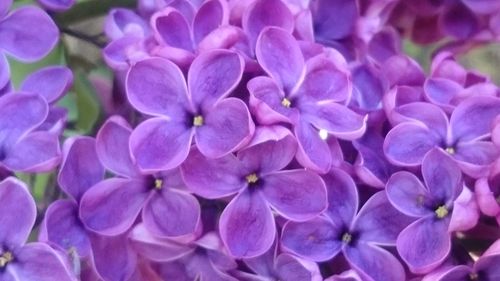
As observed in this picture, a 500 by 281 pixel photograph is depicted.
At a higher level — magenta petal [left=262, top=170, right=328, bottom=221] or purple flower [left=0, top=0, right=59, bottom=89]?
purple flower [left=0, top=0, right=59, bottom=89]

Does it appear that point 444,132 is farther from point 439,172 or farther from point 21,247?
point 21,247

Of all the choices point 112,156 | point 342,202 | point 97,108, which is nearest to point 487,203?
point 342,202

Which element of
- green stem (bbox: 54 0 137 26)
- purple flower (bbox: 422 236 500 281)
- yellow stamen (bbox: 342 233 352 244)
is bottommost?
green stem (bbox: 54 0 137 26)

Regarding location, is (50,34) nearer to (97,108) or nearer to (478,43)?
(97,108)

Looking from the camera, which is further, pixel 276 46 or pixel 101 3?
pixel 101 3

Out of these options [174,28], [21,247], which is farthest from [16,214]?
[174,28]

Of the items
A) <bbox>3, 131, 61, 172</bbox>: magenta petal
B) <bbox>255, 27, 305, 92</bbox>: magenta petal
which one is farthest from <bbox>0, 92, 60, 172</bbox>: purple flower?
<bbox>255, 27, 305, 92</bbox>: magenta petal

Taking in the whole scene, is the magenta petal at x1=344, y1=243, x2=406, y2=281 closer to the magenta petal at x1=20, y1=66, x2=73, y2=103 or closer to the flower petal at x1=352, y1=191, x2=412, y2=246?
the flower petal at x1=352, y1=191, x2=412, y2=246

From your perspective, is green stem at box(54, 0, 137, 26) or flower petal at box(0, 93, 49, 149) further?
green stem at box(54, 0, 137, 26)
